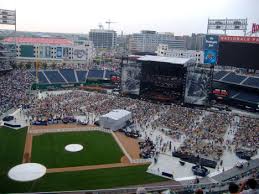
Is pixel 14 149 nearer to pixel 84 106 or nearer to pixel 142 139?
pixel 142 139

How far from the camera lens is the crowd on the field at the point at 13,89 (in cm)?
6177

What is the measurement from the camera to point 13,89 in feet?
233

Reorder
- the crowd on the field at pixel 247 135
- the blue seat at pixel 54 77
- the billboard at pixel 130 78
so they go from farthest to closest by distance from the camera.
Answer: the blue seat at pixel 54 77 → the billboard at pixel 130 78 → the crowd on the field at pixel 247 135

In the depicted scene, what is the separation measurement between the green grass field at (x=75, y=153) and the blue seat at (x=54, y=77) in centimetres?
3923

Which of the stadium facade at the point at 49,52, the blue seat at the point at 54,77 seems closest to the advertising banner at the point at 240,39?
the blue seat at the point at 54,77

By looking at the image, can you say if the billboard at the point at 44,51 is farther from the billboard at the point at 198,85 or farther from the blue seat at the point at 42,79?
the billboard at the point at 198,85

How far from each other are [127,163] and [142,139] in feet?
30.2

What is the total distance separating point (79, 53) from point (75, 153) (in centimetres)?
8482

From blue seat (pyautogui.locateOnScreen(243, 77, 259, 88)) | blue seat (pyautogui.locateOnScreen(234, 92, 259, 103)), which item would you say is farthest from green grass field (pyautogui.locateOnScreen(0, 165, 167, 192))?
blue seat (pyautogui.locateOnScreen(243, 77, 259, 88))

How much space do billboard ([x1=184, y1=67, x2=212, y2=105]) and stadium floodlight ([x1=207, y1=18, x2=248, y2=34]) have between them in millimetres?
25177

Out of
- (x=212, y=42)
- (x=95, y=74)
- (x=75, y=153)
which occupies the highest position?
(x=212, y=42)

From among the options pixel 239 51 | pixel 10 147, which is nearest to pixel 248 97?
pixel 239 51

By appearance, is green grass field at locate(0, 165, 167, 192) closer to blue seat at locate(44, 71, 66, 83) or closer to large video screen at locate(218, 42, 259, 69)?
large video screen at locate(218, 42, 259, 69)

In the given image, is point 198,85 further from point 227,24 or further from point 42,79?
point 42,79
